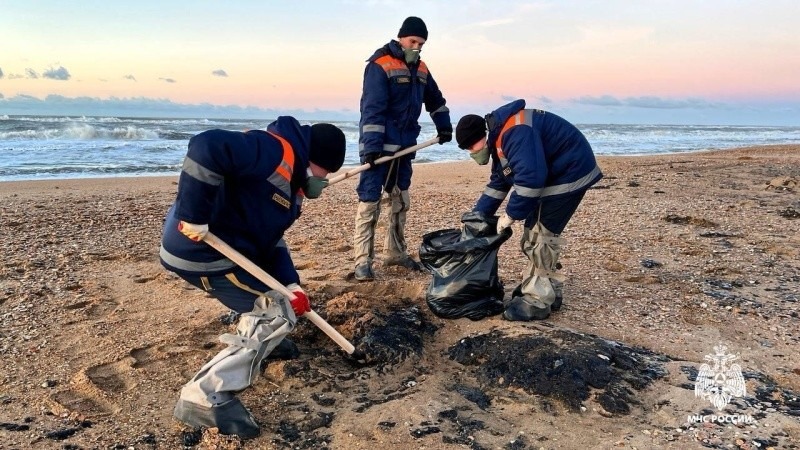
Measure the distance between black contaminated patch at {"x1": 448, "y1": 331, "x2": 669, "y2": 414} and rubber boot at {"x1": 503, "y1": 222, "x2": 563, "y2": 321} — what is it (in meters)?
0.40

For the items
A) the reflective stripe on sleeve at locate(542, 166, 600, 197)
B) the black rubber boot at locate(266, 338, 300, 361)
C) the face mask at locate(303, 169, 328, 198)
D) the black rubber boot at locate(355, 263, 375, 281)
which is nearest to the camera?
the face mask at locate(303, 169, 328, 198)

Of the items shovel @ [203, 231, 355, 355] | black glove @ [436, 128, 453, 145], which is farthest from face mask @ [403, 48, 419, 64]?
shovel @ [203, 231, 355, 355]

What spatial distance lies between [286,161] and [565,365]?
1.86 meters

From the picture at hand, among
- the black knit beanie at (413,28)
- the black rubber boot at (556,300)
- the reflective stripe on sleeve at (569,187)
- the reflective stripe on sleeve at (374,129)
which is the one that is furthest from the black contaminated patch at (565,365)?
the black knit beanie at (413,28)

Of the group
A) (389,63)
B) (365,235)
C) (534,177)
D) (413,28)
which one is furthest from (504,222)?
(413,28)

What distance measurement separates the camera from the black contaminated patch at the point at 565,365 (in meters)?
3.15

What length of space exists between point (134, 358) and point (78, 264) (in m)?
2.34

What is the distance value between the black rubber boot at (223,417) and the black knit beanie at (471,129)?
2082 mm

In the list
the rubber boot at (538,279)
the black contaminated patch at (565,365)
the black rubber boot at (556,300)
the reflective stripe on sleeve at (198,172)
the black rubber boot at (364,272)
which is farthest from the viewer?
the black rubber boot at (364,272)

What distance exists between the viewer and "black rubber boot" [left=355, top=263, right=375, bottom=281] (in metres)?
5.04

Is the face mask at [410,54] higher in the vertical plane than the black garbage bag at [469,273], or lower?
higher

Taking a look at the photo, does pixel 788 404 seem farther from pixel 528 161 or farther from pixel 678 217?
pixel 678 217

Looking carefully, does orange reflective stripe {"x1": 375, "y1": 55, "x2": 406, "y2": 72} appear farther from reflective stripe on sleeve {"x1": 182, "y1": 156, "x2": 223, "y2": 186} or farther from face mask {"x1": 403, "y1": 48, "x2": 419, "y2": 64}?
reflective stripe on sleeve {"x1": 182, "y1": 156, "x2": 223, "y2": 186}

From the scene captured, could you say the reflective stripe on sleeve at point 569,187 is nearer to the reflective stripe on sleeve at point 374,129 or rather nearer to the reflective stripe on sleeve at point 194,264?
the reflective stripe on sleeve at point 374,129
